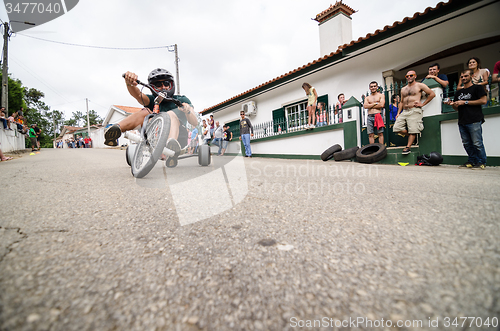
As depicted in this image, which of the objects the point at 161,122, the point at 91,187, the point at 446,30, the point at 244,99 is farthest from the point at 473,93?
the point at 244,99

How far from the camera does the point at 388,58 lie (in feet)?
22.4

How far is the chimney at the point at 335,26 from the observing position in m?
10.1

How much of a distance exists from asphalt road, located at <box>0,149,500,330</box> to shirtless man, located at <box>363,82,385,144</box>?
4.24 m

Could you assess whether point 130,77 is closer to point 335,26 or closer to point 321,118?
point 321,118

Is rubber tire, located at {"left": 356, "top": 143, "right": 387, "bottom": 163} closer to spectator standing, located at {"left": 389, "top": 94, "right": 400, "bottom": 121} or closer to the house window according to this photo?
spectator standing, located at {"left": 389, "top": 94, "right": 400, "bottom": 121}

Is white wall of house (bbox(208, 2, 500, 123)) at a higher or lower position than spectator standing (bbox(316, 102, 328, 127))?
higher

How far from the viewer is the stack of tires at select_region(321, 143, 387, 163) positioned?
16.7 ft

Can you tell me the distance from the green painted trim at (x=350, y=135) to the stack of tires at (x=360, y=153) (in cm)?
27

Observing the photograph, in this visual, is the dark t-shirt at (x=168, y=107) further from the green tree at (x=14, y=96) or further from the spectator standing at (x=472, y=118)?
the green tree at (x=14, y=96)

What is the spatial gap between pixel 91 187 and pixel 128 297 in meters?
2.16

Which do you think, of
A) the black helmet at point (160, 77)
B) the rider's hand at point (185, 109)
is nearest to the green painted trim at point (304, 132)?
the rider's hand at point (185, 109)

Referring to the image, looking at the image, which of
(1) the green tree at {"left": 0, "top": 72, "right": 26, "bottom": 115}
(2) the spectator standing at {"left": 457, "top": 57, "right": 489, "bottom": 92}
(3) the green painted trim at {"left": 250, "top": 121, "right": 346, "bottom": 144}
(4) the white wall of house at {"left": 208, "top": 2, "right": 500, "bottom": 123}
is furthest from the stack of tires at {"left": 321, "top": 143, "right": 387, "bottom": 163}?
(1) the green tree at {"left": 0, "top": 72, "right": 26, "bottom": 115}

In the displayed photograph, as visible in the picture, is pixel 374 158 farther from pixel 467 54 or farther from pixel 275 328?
pixel 467 54

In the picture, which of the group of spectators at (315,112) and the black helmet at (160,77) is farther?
the group of spectators at (315,112)
